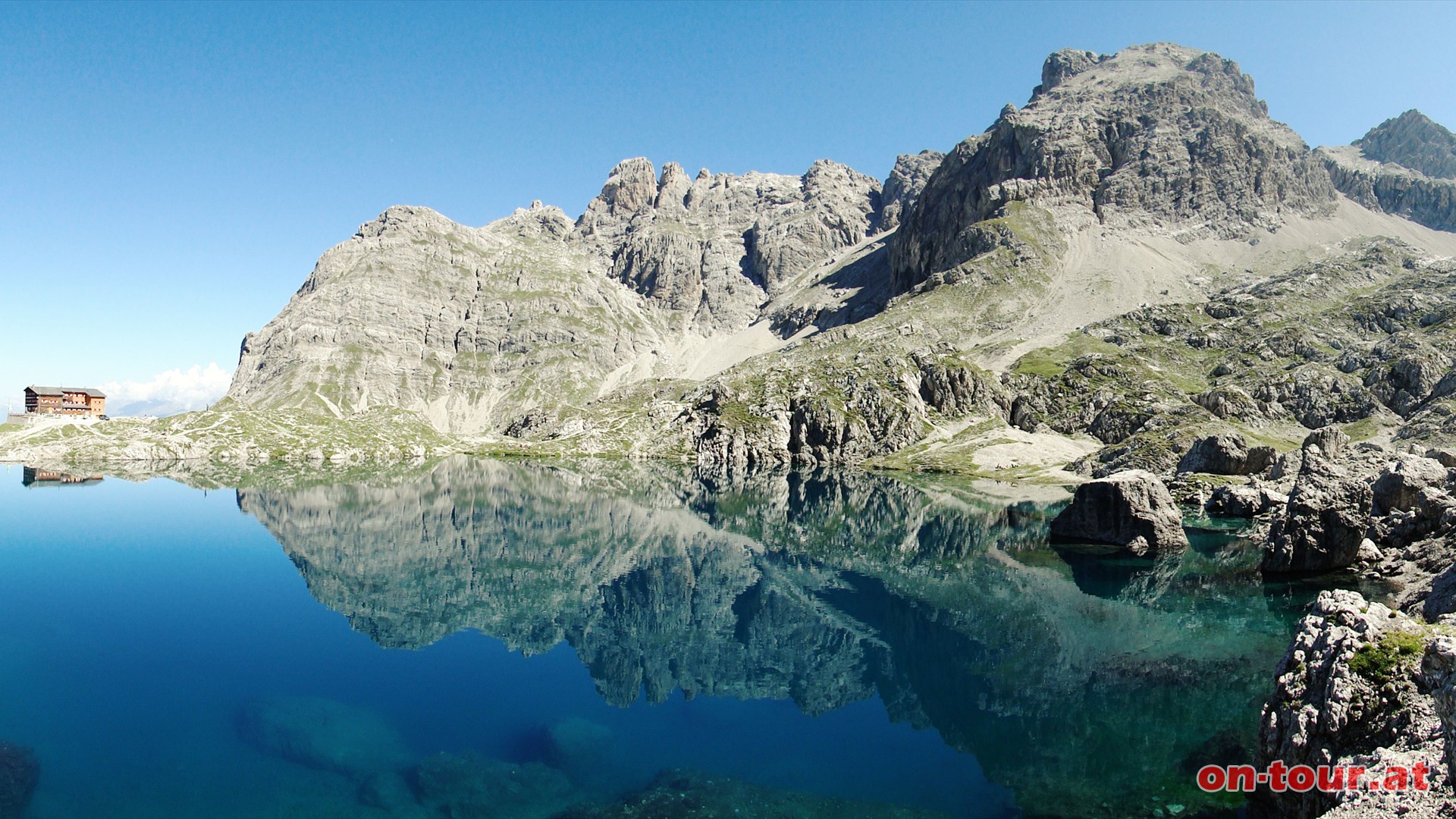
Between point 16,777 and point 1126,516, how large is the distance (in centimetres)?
8525

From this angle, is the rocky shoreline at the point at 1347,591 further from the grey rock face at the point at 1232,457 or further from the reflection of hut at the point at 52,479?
the reflection of hut at the point at 52,479

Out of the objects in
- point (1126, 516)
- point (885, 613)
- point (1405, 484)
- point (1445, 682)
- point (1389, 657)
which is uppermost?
point (1405, 484)

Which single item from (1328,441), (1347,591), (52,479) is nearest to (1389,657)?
(1347,591)

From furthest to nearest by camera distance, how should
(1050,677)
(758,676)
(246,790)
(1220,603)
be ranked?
(1220,603), (758,676), (1050,677), (246,790)

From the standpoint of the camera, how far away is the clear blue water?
29.7m

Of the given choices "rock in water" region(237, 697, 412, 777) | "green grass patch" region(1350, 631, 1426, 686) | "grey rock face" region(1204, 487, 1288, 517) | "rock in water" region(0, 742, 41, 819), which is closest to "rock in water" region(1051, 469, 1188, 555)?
"grey rock face" region(1204, 487, 1288, 517)

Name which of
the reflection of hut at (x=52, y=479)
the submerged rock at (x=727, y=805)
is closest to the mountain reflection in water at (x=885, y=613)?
the submerged rock at (x=727, y=805)

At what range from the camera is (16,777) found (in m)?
27.7

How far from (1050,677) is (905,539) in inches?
1813

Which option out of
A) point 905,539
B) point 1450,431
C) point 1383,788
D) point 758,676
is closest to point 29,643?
point 758,676

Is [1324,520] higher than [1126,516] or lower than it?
higher

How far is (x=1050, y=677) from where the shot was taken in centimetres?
4006

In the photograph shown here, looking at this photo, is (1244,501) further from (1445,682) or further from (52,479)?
(52,479)

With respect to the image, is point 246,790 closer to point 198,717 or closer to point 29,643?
point 198,717
